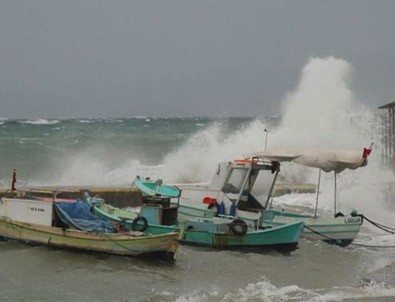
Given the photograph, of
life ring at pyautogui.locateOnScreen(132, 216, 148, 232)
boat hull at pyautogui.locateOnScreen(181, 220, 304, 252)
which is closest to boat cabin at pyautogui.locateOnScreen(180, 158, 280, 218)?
boat hull at pyautogui.locateOnScreen(181, 220, 304, 252)

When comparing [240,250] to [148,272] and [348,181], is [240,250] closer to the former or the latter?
[148,272]

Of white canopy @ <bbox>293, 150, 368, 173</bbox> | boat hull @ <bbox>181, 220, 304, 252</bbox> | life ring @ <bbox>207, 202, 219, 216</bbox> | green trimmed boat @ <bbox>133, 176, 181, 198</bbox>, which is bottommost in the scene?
boat hull @ <bbox>181, 220, 304, 252</bbox>

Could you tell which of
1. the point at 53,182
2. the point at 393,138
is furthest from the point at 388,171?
the point at 53,182

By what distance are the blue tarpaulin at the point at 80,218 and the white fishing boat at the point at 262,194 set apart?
110 inches

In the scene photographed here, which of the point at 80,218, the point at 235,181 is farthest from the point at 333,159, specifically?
the point at 80,218

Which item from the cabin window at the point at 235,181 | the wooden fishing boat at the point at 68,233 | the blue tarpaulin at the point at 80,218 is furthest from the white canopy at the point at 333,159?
the blue tarpaulin at the point at 80,218

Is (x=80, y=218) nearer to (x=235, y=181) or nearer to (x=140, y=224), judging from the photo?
(x=140, y=224)

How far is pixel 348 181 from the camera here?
26.9 metres

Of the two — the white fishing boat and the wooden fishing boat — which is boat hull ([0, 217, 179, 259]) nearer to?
the wooden fishing boat

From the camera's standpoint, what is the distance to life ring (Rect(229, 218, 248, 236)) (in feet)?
47.3

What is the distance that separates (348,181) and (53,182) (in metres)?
15.7

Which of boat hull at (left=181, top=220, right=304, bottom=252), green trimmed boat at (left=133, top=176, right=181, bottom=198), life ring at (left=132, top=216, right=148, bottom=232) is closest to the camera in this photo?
life ring at (left=132, top=216, right=148, bottom=232)

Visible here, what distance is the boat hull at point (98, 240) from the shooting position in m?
12.7

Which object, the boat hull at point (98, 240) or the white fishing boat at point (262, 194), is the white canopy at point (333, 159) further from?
the boat hull at point (98, 240)
